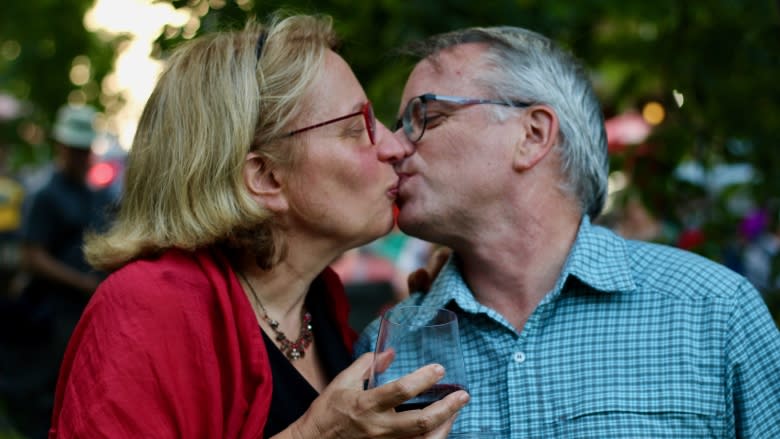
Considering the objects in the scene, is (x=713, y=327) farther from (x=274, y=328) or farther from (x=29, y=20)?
(x=29, y=20)

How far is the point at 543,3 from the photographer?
441cm

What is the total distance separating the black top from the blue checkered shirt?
1.24 feet

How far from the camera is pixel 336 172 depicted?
2.90 metres

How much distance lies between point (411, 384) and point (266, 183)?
A: 90 centimetres

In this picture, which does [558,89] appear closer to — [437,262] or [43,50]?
[437,262]

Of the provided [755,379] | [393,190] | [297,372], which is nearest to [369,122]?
[393,190]

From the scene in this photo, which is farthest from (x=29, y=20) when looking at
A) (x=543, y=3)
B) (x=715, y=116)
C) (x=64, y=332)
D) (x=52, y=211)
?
(x=715, y=116)

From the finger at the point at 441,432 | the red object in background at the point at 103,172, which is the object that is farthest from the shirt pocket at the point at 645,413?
the red object in background at the point at 103,172

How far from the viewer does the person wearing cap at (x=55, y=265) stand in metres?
6.75

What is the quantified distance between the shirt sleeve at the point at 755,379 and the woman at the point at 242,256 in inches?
32.4

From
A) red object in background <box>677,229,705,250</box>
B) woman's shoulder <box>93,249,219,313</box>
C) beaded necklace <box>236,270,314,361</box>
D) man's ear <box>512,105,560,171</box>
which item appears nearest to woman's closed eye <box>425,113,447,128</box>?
man's ear <box>512,105,560,171</box>

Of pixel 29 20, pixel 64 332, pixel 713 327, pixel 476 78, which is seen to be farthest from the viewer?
pixel 29 20

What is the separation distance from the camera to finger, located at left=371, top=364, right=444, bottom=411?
2.22 m

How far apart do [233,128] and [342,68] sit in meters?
0.42
